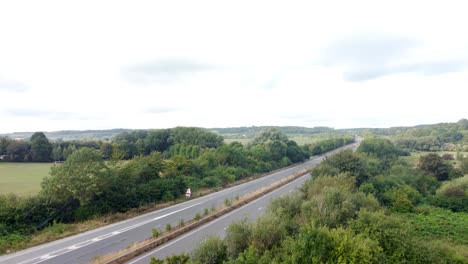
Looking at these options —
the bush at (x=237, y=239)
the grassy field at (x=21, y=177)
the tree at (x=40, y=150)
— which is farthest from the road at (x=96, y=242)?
the tree at (x=40, y=150)

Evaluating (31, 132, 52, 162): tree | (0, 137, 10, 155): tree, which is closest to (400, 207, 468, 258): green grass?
(31, 132, 52, 162): tree

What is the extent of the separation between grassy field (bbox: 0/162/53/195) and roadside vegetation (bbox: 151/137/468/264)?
30.1m

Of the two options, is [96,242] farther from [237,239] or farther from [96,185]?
[237,239]

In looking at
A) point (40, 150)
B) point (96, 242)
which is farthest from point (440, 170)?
point (40, 150)

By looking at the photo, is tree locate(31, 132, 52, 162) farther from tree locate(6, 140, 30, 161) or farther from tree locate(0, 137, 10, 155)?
tree locate(0, 137, 10, 155)

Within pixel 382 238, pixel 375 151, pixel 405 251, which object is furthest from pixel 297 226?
pixel 375 151

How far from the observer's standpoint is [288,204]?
22.3 metres

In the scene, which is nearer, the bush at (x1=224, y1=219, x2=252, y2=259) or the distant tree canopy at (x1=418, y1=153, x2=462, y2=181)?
the bush at (x1=224, y1=219, x2=252, y2=259)

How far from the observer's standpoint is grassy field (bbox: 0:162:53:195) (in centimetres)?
3925

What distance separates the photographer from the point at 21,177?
48.3 m

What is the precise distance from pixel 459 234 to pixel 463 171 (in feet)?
132

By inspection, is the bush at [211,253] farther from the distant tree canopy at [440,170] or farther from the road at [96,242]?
the distant tree canopy at [440,170]

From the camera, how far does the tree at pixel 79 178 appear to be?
2653 centimetres

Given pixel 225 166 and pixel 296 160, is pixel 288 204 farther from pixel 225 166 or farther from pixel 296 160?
pixel 296 160
